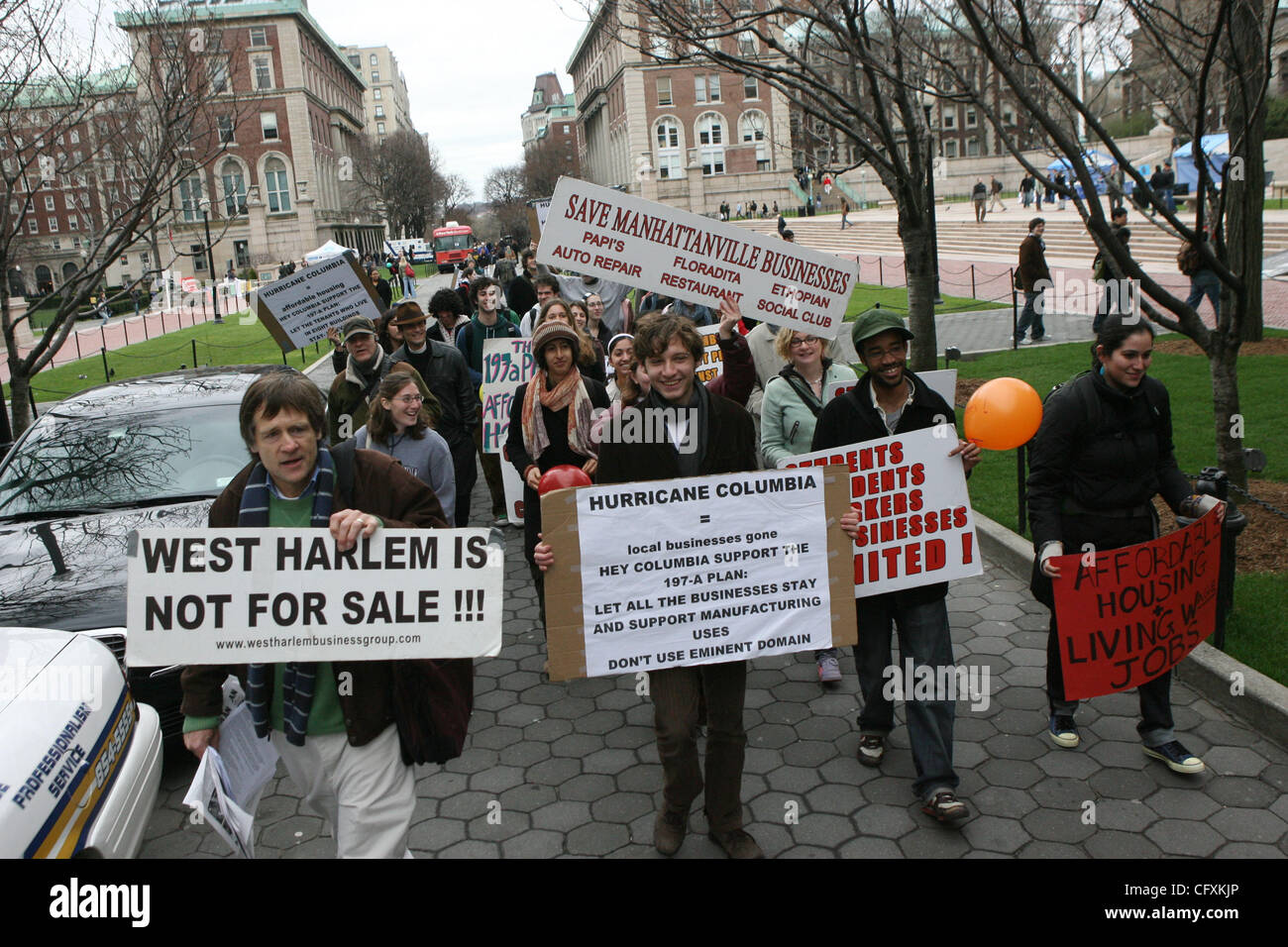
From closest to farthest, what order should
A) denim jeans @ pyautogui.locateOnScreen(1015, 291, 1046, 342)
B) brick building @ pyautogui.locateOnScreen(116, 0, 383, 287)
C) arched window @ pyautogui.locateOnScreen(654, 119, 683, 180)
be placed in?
1. denim jeans @ pyautogui.locateOnScreen(1015, 291, 1046, 342)
2. brick building @ pyautogui.locateOnScreen(116, 0, 383, 287)
3. arched window @ pyautogui.locateOnScreen(654, 119, 683, 180)

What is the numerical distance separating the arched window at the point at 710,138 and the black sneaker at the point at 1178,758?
92.2 m

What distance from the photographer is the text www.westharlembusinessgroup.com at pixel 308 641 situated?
318 cm

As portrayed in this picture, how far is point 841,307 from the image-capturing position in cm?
535

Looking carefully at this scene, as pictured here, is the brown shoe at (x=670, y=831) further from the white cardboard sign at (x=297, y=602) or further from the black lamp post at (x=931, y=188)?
the black lamp post at (x=931, y=188)

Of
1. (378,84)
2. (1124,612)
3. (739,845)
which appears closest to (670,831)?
(739,845)

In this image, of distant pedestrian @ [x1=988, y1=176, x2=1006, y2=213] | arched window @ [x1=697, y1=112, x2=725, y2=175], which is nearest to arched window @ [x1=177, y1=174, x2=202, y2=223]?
distant pedestrian @ [x1=988, y1=176, x2=1006, y2=213]

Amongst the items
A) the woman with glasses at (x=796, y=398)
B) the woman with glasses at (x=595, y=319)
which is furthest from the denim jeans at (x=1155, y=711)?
the woman with glasses at (x=595, y=319)

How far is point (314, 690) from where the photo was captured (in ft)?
10.4

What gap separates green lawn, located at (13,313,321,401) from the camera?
2178cm

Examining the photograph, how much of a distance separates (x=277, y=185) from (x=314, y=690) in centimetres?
8673

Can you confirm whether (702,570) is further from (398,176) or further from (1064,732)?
(398,176)

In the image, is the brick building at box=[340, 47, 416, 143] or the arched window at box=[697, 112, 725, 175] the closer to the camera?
the arched window at box=[697, 112, 725, 175]

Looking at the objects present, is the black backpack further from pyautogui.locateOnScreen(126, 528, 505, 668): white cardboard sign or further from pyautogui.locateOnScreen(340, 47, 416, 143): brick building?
pyautogui.locateOnScreen(340, 47, 416, 143): brick building

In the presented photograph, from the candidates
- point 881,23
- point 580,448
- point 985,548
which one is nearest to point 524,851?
point 580,448
